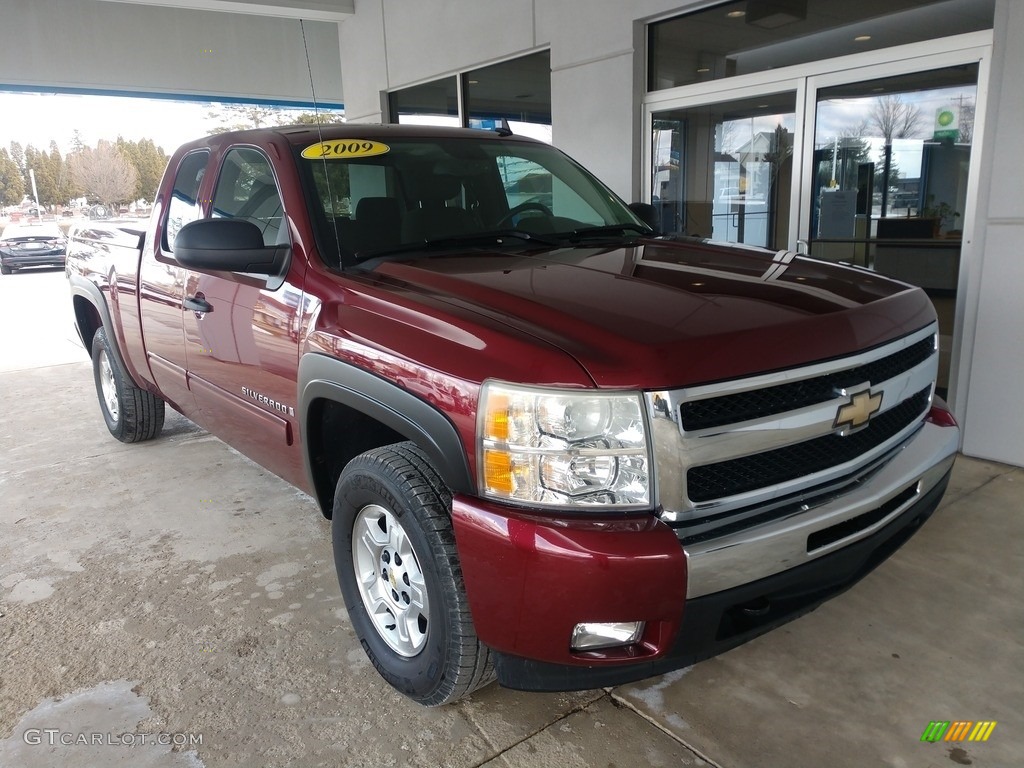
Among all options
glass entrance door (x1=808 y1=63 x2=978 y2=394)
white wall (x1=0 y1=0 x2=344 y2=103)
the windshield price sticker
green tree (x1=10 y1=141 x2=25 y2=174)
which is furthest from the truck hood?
green tree (x1=10 y1=141 x2=25 y2=174)

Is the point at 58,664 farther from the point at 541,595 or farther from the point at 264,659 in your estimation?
the point at 541,595

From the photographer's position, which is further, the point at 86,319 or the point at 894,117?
the point at 86,319

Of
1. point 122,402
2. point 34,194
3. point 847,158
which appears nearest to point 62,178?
point 34,194

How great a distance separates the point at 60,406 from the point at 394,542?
5.09 meters

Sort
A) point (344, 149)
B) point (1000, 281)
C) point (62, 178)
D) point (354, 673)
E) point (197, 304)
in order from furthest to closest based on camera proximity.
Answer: point (62, 178)
point (1000, 281)
point (197, 304)
point (344, 149)
point (354, 673)

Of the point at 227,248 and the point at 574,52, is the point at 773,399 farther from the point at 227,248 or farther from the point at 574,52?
the point at 574,52

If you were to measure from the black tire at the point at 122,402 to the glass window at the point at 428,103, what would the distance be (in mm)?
4527

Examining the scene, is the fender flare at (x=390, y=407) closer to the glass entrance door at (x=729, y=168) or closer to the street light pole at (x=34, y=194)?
the glass entrance door at (x=729, y=168)

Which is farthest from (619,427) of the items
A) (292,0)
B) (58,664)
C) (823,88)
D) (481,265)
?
(292,0)

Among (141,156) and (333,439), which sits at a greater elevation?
(141,156)

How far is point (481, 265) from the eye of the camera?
101 inches

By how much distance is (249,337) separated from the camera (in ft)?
9.65

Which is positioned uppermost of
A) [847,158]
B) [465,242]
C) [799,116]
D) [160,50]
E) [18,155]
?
[160,50]

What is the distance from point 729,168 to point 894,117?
1375 millimetres
